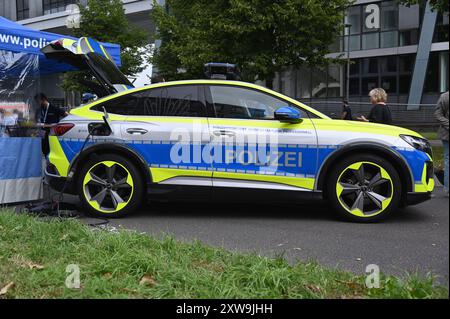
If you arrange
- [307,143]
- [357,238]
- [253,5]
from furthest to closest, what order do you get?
1. [253,5]
2. [307,143]
3. [357,238]

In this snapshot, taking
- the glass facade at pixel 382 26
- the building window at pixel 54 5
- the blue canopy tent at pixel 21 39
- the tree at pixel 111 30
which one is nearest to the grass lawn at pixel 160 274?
the blue canopy tent at pixel 21 39

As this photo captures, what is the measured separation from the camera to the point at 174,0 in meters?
19.5

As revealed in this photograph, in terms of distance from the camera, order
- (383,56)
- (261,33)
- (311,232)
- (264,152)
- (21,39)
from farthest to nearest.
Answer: (383,56) → (261,33) → (21,39) → (264,152) → (311,232)

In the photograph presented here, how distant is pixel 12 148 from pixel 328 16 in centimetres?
1293

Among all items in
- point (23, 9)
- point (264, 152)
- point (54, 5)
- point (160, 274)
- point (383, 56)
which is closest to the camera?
point (160, 274)

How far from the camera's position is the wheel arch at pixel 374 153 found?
5.68m

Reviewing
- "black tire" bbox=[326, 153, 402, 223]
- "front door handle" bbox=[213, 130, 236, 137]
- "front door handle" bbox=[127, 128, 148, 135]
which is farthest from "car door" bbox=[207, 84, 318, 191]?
"front door handle" bbox=[127, 128, 148, 135]

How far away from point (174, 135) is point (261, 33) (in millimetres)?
11827

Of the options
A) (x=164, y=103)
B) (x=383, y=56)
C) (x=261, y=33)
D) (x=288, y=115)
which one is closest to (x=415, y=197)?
(x=288, y=115)

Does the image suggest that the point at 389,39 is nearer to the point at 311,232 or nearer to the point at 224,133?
the point at 224,133

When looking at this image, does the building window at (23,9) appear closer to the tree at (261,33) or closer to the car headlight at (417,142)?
the tree at (261,33)

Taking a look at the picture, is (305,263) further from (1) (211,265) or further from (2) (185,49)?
(2) (185,49)

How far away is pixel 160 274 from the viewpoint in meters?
3.44

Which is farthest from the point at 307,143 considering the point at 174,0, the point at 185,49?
→ the point at 174,0
